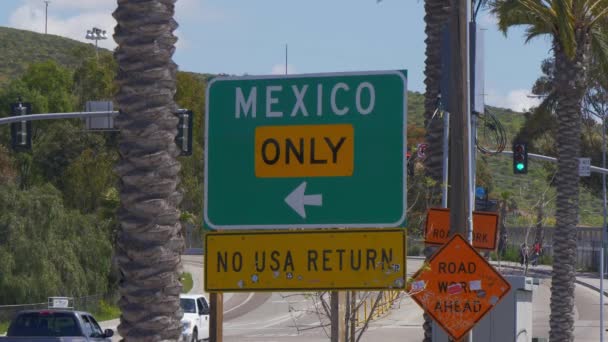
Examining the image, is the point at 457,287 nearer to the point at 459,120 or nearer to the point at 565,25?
the point at 459,120

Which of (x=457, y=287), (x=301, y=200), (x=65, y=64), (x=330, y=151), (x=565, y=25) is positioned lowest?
(x=457, y=287)

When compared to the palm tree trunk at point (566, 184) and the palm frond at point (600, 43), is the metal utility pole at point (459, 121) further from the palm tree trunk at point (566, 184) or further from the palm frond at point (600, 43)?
the palm frond at point (600, 43)

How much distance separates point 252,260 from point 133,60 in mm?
2807

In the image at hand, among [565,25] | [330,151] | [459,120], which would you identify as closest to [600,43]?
[565,25]

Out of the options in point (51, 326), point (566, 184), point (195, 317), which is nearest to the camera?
point (51, 326)

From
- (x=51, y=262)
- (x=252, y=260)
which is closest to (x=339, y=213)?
(x=252, y=260)

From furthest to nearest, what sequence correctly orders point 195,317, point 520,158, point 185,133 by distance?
point 520,158 → point 195,317 → point 185,133

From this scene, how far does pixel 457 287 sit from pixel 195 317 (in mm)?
21603

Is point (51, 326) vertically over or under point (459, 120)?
under

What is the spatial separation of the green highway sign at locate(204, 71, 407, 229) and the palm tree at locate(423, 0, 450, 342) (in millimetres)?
11960

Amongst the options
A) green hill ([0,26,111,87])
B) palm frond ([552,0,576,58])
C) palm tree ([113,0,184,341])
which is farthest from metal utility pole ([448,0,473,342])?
green hill ([0,26,111,87])

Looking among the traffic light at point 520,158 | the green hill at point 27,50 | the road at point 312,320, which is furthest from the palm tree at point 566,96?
the green hill at point 27,50

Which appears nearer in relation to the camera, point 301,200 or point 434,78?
point 301,200

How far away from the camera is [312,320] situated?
45.1 metres
